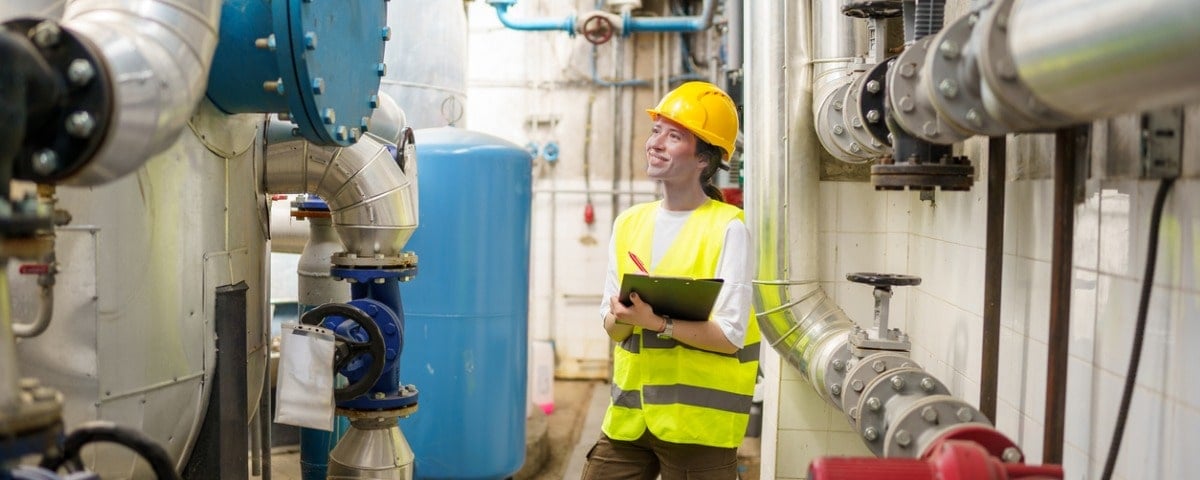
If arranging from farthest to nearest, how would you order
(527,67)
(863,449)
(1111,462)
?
1. (527,67)
2. (863,449)
3. (1111,462)

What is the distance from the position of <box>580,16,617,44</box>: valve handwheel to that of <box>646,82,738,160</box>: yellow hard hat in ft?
11.6

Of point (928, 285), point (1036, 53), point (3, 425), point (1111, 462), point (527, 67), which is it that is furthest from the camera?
point (527, 67)

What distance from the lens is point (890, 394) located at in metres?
1.85

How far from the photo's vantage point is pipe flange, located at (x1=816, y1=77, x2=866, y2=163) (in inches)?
105

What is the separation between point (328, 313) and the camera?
2.33 metres

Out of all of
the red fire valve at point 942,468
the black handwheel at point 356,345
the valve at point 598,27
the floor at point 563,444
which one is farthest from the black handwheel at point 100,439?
the valve at point 598,27

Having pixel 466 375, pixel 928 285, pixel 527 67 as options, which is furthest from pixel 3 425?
pixel 527 67

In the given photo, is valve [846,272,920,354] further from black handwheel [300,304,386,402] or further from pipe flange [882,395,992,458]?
black handwheel [300,304,386,402]

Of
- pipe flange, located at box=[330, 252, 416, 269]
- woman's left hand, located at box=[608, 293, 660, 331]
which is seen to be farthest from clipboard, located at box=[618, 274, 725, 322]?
pipe flange, located at box=[330, 252, 416, 269]

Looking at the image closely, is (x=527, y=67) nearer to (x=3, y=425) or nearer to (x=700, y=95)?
(x=700, y=95)

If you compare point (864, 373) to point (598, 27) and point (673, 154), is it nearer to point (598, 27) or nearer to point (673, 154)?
point (673, 154)

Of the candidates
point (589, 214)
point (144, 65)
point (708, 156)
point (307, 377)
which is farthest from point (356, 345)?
point (589, 214)

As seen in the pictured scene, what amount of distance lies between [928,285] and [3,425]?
87.9 inches

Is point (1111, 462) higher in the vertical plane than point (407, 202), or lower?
lower
